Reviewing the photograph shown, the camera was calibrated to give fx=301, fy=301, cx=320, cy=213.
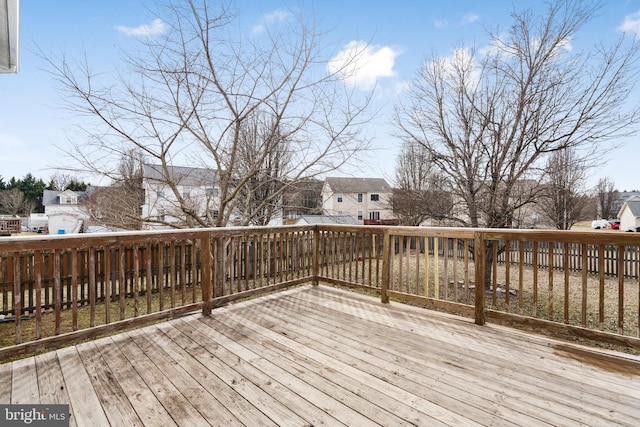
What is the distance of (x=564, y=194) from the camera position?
7273mm

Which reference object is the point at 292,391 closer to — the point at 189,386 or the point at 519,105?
the point at 189,386

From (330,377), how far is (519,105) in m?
6.40

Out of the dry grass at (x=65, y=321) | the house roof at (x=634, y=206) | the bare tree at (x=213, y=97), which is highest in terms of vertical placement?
the bare tree at (x=213, y=97)

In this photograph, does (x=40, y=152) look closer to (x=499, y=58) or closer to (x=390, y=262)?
(x=390, y=262)

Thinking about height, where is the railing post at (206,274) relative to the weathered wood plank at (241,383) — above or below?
above

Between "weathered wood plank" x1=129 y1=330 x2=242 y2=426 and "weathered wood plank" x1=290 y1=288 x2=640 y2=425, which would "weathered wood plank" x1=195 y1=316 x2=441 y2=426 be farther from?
"weathered wood plank" x1=290 y1=288 x2=640 y2=425

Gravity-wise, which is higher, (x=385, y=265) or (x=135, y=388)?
(x=385, y=265)

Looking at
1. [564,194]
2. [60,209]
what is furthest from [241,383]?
[60,209]

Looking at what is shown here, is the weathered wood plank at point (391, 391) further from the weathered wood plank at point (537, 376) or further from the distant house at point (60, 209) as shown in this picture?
the distant house at point (60, 209)

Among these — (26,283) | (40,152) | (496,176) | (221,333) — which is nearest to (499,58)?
(496,176)

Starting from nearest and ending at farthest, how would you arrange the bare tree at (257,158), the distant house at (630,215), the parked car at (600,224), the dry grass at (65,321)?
the dry grass at (65,321)
the bare tree at (257,158)
the parked car at (600,224)
the distant house at (630,215)

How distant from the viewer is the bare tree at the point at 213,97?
4.81 m

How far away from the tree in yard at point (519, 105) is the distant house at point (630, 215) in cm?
2694

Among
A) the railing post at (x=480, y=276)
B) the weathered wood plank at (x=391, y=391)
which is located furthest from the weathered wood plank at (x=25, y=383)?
the railing post at (x=480, y=276)
